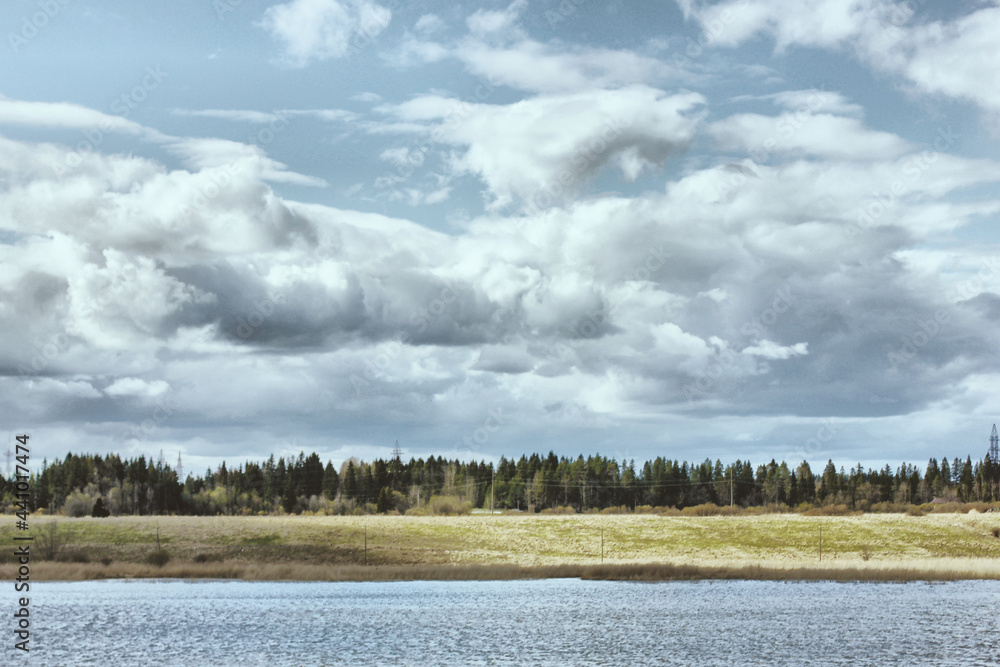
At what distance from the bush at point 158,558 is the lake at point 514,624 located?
35.3ft

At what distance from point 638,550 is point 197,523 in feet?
190

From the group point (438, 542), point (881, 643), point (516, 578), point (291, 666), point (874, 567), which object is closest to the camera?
point (291, 666)

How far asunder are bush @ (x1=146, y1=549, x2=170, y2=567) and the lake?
10.8 m

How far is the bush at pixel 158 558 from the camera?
96912mm

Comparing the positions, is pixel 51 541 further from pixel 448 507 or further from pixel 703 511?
pixel 703 511

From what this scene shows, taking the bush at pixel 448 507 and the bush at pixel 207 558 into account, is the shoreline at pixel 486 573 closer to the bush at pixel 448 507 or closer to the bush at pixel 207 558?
the bush at pixel 207 558

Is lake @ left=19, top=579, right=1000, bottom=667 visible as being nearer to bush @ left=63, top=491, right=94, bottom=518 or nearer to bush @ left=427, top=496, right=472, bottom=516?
bush @ left=427, top=496, right=472, bottom=516

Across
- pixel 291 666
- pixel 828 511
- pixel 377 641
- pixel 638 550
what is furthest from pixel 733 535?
pixel 291 666

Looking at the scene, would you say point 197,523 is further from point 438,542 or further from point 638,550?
point 638,550

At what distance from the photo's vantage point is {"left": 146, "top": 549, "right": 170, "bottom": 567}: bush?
9691cm

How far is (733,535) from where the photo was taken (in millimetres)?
125750

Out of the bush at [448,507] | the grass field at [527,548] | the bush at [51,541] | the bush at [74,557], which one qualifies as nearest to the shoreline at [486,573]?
the grass field at [527,548]

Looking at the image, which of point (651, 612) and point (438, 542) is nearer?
point (651, 612)

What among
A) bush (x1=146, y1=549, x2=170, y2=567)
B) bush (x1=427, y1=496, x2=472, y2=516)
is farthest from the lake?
bush (x1=427, y1=496, x2=472, y2=516)
